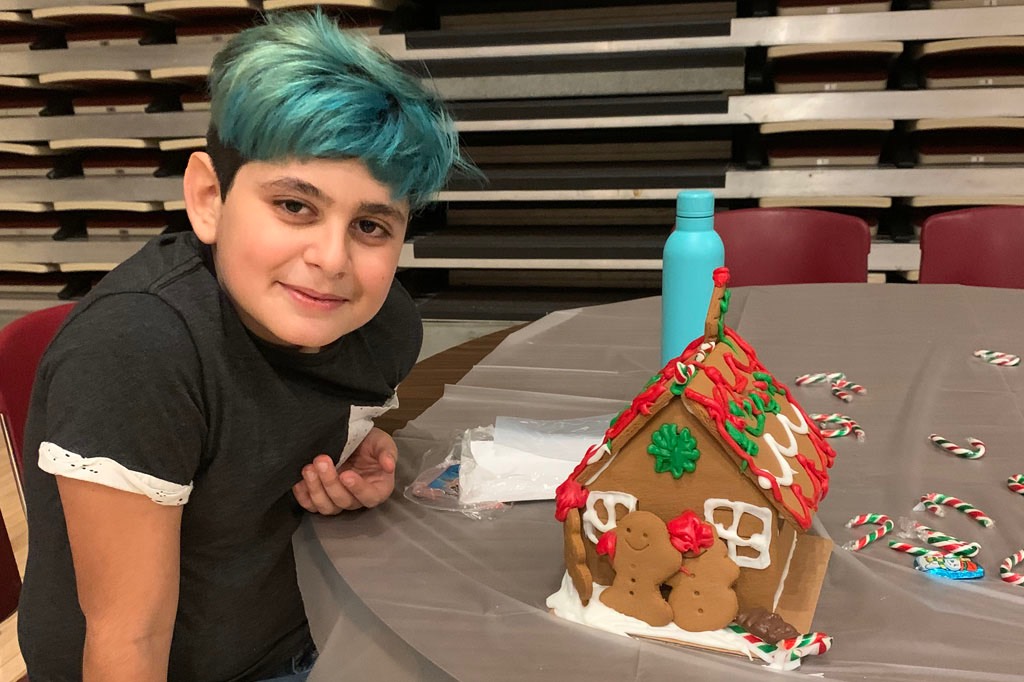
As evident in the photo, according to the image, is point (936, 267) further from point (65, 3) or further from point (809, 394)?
point (65, 3)

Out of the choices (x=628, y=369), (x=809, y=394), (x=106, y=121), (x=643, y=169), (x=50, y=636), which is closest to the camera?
(x=50, y=636)

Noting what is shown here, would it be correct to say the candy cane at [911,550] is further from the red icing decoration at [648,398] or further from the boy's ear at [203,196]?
the boy's ear at [203,196]

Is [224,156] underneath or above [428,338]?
above

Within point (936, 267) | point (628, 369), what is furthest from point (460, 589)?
point (936, 267)

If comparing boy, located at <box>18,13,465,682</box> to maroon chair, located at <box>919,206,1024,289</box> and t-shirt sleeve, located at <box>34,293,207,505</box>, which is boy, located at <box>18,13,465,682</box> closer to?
t-shirt sleeve, located at <box>34,293,207,505</box>

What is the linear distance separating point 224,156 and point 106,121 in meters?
2.49

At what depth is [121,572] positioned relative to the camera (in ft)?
2.32

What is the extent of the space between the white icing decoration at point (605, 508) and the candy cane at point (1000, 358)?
0.81 meters

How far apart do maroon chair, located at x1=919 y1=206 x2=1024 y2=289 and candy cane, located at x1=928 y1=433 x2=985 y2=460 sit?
1.07 m

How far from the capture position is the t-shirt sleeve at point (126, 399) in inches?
26.6

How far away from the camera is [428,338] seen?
2.94 meters

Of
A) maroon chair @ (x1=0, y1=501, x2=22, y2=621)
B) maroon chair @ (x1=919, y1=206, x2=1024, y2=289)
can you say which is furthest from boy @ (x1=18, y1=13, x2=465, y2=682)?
maroon chair @ (x1=919, y1=206, x2=1024, y2=289)

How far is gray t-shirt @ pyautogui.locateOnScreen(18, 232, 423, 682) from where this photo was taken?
Result: 0.69m

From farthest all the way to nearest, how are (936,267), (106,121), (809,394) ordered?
(106,121) → (936,267) → (809,394)
